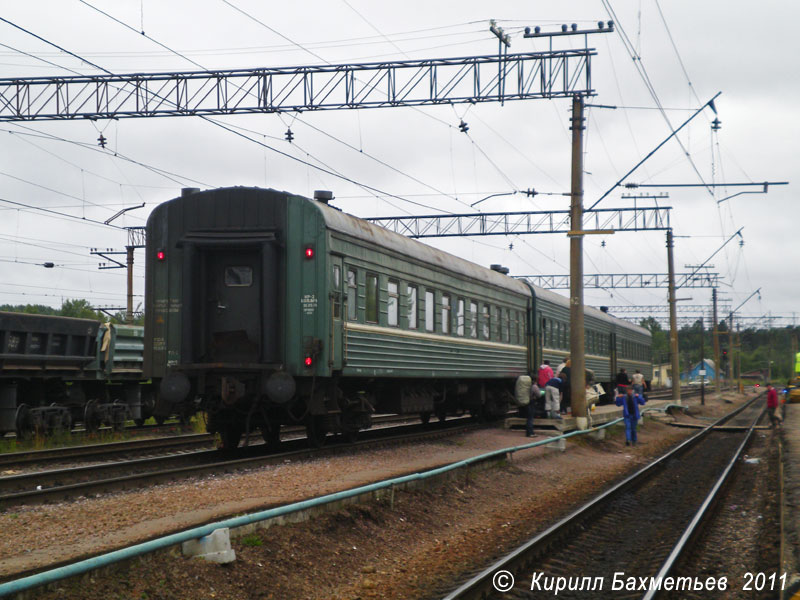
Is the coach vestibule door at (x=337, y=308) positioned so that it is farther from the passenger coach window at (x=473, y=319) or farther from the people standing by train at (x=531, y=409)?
the people standing by train at (x=531, y=409)

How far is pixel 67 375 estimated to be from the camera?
63.9 ft

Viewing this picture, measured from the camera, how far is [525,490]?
515 inches

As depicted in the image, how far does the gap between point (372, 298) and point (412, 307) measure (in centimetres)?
190

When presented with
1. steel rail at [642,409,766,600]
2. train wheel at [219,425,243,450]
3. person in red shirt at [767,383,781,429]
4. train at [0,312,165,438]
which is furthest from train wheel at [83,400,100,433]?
person in red shirt at [767,383,781,429]

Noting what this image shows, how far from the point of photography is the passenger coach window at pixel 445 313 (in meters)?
18.5

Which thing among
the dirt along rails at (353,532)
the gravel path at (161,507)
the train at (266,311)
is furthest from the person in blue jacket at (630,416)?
the gravel path at (161,507)

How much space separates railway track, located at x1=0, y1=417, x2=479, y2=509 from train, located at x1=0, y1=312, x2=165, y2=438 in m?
3.59

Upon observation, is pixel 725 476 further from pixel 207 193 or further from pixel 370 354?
pixel 207 193

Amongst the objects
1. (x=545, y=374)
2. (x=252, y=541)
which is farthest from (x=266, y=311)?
(x=545, y=374)

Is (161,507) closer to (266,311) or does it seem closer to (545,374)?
(266,311)

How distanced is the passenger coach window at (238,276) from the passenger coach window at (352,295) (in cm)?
155

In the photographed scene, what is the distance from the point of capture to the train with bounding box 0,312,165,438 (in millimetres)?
17938

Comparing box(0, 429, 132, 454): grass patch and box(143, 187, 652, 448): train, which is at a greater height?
box(143, 187, 652, 448): train

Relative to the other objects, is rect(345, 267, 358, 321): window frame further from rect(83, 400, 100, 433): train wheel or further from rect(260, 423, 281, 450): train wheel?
rect(83, 400, 100, 433): train wheel
